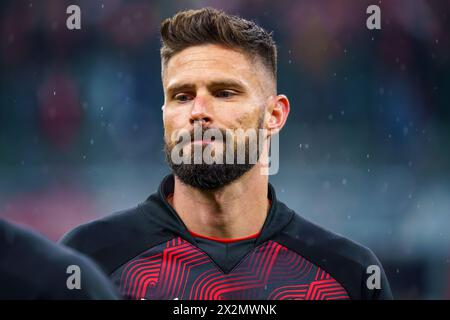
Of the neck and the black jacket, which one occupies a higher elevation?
the neck

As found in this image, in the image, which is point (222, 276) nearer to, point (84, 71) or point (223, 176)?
point (223, 176)

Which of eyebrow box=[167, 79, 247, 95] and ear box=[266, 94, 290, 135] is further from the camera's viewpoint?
ear box=[266, 94, 290, 135]

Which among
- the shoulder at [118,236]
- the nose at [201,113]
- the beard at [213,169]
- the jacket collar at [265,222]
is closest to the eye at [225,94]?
the nose at [201,113]

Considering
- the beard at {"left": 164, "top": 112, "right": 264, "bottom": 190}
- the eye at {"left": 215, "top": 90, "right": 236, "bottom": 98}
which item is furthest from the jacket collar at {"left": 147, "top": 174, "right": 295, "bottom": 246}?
the eye at {"left": 215, "top": 90, "right": 236, "bottom": 98}

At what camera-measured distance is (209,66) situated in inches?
188

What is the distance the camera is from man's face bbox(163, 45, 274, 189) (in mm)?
4605

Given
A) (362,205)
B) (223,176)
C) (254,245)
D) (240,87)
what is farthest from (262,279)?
(362,205)

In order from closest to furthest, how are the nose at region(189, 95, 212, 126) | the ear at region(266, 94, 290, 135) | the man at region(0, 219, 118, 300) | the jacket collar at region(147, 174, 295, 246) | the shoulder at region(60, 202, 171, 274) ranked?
1. the man at region(0, 219, 118, 300)
2. the nose at region(189, 95, 212, 126)
3. the shoulder at region(60, 202, 171, 274)
4. the jacket collar at region(147, 174, 295, 246)
5. the ear at region(266, 94, 290, 135)

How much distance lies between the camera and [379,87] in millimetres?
11969

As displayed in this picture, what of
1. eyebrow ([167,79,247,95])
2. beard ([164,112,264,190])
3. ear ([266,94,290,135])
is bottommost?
beard ([164,112,264,190])

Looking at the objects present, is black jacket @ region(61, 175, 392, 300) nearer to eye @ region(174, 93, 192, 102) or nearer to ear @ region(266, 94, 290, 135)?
ear @ region(266, 94, 290, 135)

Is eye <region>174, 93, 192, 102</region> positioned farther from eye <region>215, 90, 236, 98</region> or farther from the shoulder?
the shoulder

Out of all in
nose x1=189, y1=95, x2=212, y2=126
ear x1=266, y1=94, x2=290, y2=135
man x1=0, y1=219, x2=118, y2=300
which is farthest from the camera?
ear x1=266, y1=94, x2=290, y2=135

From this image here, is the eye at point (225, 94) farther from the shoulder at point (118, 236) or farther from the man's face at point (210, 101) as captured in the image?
the shoulder at point (118, 236)
